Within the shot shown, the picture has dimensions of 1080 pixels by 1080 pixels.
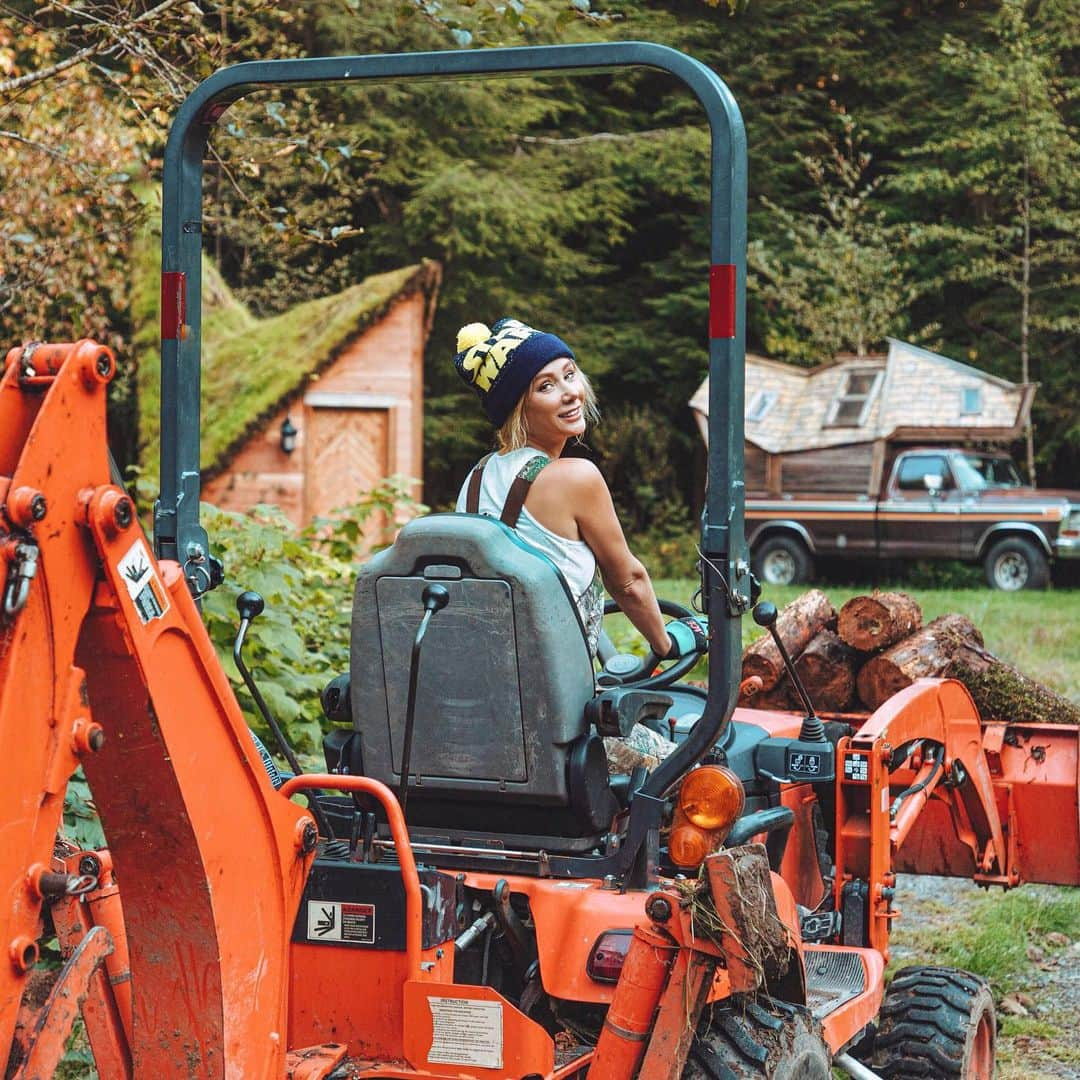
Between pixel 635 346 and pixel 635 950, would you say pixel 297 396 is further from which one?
pixel 635 950

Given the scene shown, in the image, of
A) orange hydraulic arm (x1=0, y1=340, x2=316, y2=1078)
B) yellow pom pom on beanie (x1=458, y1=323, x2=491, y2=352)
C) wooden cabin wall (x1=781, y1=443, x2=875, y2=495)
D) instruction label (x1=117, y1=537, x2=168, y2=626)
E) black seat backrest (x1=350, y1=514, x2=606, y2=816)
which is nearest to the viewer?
orange hydraulic arm (x1=0, y1=340, x2=316, y2=1078)

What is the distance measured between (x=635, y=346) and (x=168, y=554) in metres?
23.9

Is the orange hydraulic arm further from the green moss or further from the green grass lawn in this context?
the green moss

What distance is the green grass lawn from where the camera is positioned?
11133 millimetres

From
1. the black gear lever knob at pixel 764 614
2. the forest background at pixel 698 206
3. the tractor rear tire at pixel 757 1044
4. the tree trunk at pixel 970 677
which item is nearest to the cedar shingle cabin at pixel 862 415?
the forest background at pixel 698 206

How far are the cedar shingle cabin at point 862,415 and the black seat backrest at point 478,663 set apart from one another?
18.2m

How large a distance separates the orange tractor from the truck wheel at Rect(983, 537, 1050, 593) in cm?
1630

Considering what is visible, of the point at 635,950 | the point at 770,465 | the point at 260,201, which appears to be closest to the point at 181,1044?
the point at 635,950

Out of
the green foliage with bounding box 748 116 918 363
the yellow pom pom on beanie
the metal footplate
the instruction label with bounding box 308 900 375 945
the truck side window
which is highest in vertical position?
the green foliage with bounding box 748 116 918 363

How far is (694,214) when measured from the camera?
93.0 ft

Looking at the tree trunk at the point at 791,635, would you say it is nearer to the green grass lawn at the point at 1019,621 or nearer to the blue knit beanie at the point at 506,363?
the green grass lawn at the point at 1019,621

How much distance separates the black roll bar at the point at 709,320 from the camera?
3.05 meters

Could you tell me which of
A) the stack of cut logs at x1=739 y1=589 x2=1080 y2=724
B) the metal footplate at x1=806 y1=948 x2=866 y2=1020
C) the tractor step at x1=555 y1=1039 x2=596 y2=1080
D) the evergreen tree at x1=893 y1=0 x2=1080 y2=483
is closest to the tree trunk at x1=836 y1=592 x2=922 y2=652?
the stack of cut logs at x1=739 y1=589 x2=1080 y2=724

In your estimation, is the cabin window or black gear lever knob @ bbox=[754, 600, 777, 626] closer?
black gear lever knob @ bbox=[754, 600, 777, 626]
